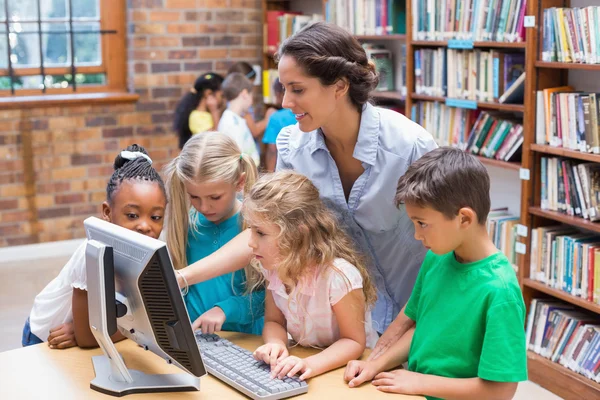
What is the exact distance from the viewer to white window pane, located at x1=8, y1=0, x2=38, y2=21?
5.38 metres

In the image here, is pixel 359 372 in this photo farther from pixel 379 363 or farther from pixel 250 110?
pixel 250 110

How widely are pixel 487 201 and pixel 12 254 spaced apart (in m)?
4.47

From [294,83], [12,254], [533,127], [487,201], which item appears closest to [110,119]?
[12,254]

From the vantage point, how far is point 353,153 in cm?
200

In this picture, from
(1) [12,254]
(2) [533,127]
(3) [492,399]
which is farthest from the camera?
(1) [12,254]

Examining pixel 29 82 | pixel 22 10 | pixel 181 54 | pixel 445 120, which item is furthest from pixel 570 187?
pixel 22 10

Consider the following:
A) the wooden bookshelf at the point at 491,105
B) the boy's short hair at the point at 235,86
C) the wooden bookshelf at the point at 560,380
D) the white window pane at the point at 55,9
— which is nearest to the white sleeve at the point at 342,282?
the wooden bookshelf at the point at 560,380

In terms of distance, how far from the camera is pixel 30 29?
215 inches

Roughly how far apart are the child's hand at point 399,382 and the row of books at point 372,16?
322cm

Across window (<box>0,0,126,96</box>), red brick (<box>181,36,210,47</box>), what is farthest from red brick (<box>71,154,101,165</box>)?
red brick (<box>181,36,210,47</box>)

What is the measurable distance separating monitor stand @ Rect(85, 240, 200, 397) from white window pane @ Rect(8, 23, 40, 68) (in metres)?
4.19

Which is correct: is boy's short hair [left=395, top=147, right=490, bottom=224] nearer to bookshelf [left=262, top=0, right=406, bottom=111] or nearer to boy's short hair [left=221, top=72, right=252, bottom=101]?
bookshelf [left=262, top=0, right=406, bottom=111]

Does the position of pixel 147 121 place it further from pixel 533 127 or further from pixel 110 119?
pixel 533 127

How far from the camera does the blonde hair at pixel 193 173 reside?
7.09ft
